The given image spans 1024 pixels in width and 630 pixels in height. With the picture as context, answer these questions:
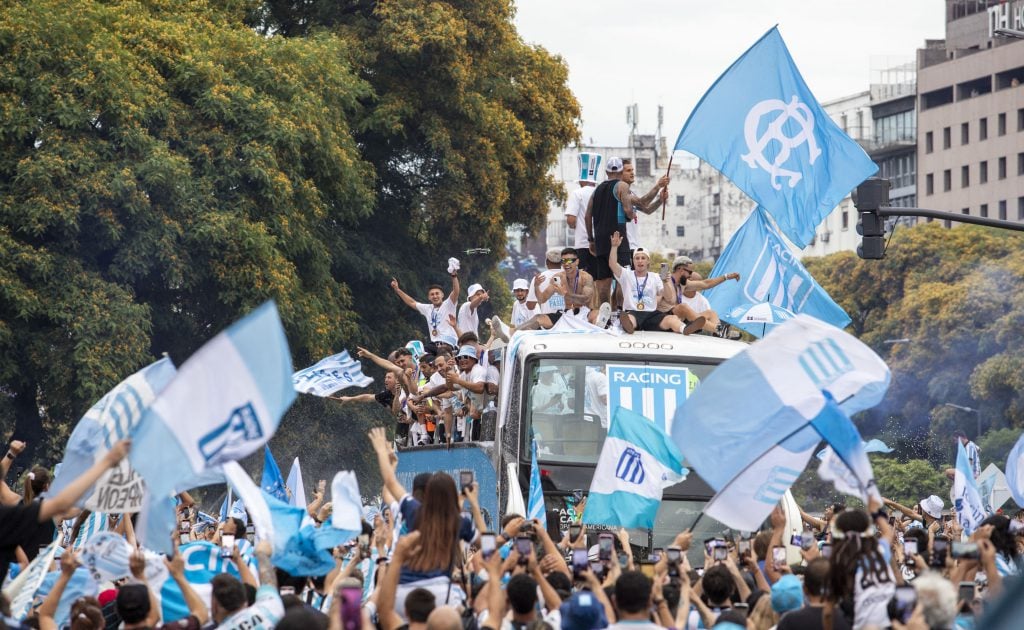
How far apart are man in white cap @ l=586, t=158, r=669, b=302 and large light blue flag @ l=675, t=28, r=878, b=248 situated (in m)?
1.24

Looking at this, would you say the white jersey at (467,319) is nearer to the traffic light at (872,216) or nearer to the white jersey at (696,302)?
the white jersey at (696,302)

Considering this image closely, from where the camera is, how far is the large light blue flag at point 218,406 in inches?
336

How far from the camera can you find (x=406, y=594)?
9023 mm

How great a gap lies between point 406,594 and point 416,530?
34 cm

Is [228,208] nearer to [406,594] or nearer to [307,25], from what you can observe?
[307,25]

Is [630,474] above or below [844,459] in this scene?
below

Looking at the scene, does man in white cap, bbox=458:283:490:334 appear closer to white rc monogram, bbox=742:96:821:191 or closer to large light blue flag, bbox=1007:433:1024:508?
white rc monogram, bbox=742:96:821:191

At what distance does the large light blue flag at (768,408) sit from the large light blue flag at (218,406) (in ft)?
9.72

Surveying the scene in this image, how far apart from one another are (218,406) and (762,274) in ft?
42.3

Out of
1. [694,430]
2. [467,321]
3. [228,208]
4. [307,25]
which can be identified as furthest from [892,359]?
[694,430]

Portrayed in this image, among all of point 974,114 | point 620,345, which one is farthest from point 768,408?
point 974,114

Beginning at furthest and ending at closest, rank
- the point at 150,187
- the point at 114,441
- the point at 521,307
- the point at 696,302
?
the point at 150,187 < the point at 521,307 < the point at 696,302 < the point at 114,441

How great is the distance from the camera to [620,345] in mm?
→ 17344

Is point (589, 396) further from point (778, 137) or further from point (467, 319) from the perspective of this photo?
point (467, 319)
